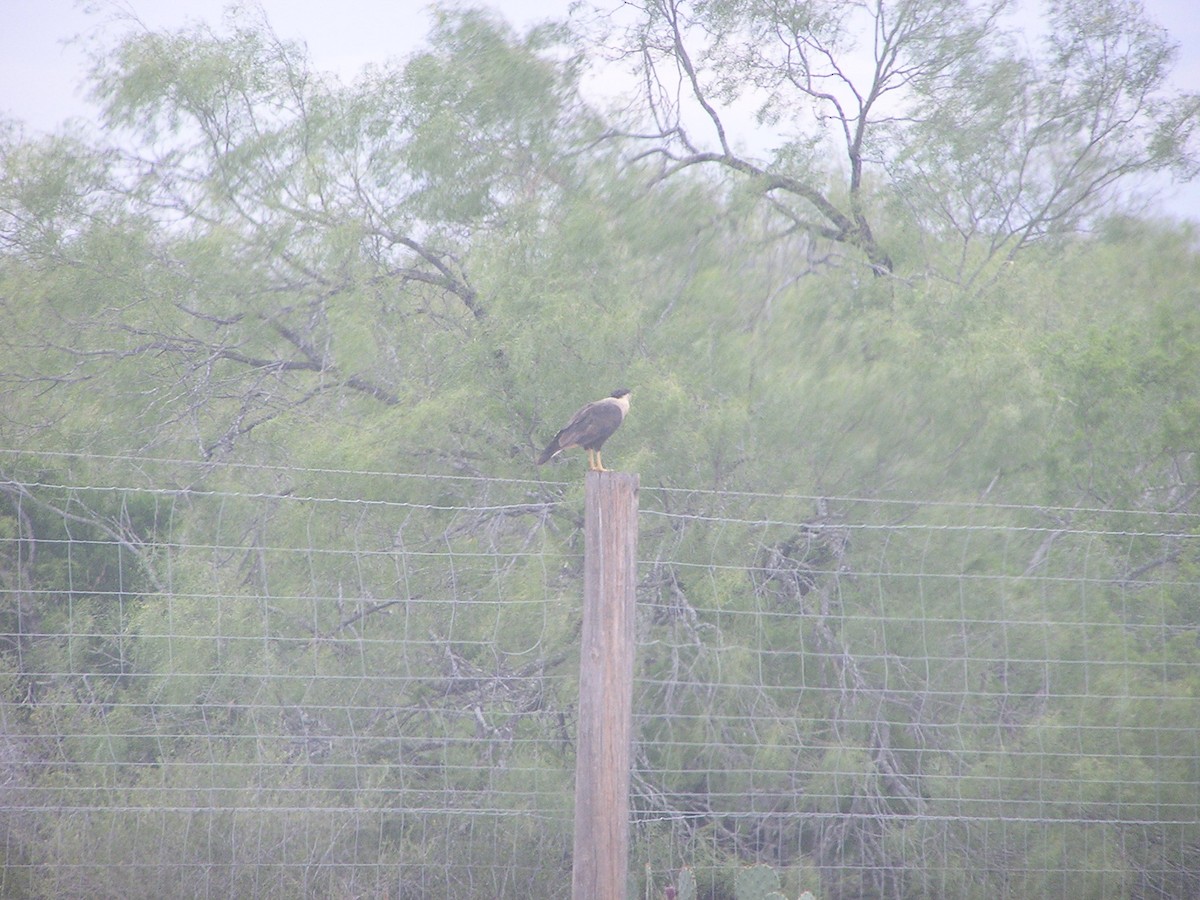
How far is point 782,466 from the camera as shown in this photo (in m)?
5.61

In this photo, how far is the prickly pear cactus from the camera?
340 centimetres

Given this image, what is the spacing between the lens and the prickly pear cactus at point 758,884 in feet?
11.2

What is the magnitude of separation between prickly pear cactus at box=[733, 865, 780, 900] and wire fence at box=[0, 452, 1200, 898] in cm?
Answer: 37

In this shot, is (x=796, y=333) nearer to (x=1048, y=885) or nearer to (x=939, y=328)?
(x=939, y=328)

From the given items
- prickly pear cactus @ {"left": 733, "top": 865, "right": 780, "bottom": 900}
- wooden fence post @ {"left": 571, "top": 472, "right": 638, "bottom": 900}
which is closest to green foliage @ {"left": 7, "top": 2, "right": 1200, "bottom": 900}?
prickly pear cactus @ {"left": 733, "top": 865, "right": 780, "bottom": 900}

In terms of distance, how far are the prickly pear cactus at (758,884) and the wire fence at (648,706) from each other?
0.37 m

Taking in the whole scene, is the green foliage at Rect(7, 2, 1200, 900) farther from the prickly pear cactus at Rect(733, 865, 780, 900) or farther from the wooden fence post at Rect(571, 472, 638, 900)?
the wooden fence post at Rect(571, 472, 638, 900)

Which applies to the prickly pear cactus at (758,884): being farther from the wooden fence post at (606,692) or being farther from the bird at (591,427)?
the bird at (591,427)

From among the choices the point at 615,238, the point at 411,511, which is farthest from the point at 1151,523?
the point at 411,511

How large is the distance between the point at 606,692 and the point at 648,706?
6.80ft

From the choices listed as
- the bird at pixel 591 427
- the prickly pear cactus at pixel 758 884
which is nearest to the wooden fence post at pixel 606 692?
the prickly pear cactus at pixel 758 884

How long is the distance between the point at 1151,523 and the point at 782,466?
5.47ft

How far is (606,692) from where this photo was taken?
9.89 feet

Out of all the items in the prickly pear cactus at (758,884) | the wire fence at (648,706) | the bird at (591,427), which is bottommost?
the prickly pear cactus at (758,884)
